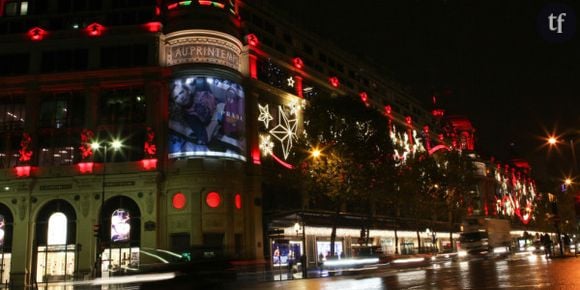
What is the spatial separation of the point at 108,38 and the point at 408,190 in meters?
36.4

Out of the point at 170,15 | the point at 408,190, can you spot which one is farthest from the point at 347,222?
the point at 170,15

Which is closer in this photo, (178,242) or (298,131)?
(178,242)

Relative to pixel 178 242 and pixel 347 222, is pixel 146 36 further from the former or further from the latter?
pixel 347 222

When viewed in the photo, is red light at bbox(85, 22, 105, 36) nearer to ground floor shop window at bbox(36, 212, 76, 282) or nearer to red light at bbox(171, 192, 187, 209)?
ground floor shop window at bbox(36, 212, 76, 282)

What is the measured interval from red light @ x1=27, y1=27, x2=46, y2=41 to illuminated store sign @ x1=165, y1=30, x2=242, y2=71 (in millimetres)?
11757

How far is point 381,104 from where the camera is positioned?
261ft

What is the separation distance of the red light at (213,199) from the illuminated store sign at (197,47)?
11998 millimetres

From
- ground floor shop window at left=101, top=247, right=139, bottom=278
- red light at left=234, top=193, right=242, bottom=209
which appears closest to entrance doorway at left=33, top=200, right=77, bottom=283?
ground floor shop window at left=101, top=247, right=139, bottom=278

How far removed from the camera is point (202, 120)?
151 feet

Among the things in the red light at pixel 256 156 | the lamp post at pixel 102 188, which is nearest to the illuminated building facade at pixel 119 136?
the lamp post at pixel 102 188

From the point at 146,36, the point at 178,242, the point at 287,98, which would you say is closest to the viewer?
the point at 178,242

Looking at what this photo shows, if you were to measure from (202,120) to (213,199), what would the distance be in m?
7.03

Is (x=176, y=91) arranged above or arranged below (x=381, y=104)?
below

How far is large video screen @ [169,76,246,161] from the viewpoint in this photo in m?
45.8
